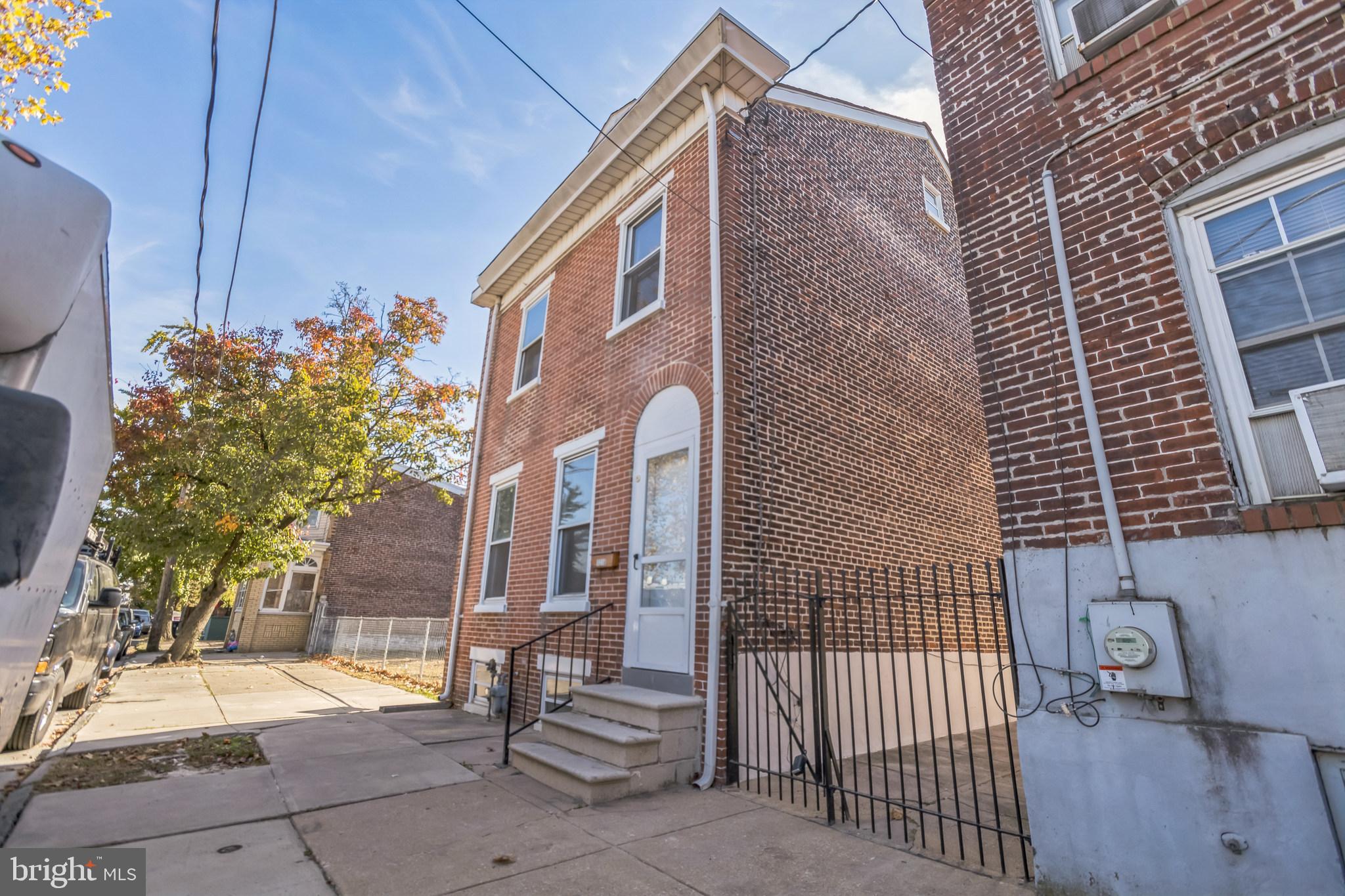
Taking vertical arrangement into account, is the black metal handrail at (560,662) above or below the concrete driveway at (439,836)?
above

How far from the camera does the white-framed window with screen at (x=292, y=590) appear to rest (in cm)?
2336

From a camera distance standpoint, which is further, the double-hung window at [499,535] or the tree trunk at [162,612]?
the tree trunk at [162,612]

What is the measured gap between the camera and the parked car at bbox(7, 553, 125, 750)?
5.90 metres

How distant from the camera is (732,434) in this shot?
6129 mm

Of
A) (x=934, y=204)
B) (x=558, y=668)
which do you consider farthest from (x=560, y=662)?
(x=934, y=204)

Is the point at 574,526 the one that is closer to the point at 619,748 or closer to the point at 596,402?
the point at 596,402

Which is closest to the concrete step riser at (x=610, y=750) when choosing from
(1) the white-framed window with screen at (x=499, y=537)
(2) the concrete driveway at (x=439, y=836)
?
(2) the concrete driveway at (x=439, y=836)

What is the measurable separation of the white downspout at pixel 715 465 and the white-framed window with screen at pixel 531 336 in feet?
13.5

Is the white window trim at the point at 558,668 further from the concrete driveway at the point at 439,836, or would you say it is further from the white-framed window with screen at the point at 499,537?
the white-framed window with screen at the point at 499,537

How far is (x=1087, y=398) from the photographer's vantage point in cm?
366

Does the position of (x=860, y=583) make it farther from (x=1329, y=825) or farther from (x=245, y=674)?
(x=245, y=674)

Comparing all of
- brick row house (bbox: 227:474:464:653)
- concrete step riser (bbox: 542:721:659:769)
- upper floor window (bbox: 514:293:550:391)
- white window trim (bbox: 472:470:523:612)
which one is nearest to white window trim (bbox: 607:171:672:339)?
upper floor window (bbox: 514:293:550:391)

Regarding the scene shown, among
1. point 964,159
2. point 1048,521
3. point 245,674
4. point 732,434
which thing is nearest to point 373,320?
point 245,674

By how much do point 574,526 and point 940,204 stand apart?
8.97m
